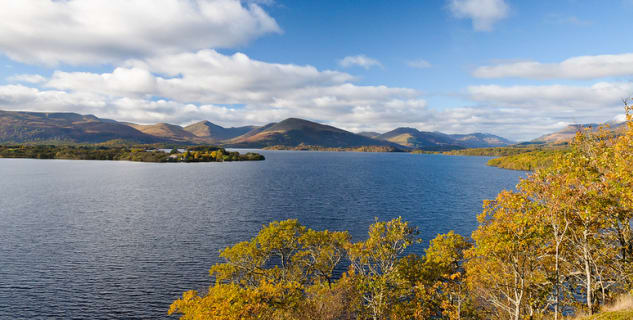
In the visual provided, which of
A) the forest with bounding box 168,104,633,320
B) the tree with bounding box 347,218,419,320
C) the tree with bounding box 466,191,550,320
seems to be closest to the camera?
the forest with bounding box 168,104,633,320

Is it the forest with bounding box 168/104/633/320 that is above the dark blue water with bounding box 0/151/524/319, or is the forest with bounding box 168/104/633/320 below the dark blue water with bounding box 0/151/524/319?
above

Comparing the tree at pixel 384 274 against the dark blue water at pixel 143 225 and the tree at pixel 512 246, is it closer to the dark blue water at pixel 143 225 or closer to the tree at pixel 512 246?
the tree at pixel 512 246

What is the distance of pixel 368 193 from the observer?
15200cm

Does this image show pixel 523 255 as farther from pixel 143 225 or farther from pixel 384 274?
pixel 143 225

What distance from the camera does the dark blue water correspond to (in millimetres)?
52625

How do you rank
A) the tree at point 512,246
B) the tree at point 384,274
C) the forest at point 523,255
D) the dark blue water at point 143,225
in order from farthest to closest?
the dark blue water at point 143,225 < the tree at point 384,274 < the tree at point 512,246 < the forest at point 523,255

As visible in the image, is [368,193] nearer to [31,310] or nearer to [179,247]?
[179,247]

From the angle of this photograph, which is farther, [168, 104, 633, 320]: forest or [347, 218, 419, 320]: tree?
[347, 218, 419, 320]: tree

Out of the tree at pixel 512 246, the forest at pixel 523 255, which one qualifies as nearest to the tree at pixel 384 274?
the forest at pixel 523 255

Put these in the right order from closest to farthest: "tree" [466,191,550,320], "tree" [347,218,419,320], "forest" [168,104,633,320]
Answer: "forest" [168,104,633,320] → "tree" [466,191,550,320] → "tree" [347,218,419,320]

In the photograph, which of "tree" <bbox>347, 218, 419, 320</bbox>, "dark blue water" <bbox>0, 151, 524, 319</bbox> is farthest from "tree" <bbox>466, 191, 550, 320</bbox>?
"dark blue water" <bbox>0, 151, 524, 319</bbox>

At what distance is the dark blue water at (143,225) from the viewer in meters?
52.6

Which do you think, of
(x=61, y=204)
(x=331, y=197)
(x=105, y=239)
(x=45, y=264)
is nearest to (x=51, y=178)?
(x=61, y=204)

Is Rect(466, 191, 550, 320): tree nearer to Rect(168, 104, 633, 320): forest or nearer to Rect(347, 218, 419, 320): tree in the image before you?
Rect(168, 104, 633, 320): forest
